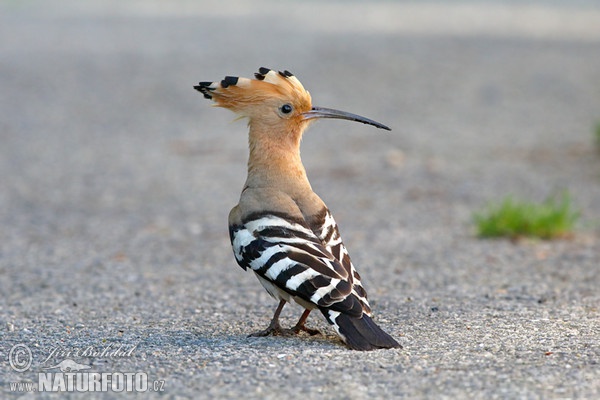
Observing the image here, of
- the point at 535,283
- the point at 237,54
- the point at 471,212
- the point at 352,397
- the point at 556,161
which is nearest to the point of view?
the point at 352,397

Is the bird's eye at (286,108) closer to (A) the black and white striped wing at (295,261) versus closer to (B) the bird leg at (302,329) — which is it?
(A) the black and white striped wing at (295,261)

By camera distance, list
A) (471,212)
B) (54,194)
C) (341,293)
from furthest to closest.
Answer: (54,194)
(471,212)
(341,293)

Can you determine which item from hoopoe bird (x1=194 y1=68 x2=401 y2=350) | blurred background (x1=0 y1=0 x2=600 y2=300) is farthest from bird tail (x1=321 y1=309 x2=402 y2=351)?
blurred background (x1=0 y1=0 x2=600 y2=300)

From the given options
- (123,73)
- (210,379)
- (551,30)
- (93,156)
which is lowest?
(210,379)

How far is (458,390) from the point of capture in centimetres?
355

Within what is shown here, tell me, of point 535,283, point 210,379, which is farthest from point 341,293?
point 535,283

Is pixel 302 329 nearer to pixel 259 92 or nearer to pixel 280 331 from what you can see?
pixel 280 331

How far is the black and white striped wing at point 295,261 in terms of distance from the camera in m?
4.20

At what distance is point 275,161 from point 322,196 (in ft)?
13.9

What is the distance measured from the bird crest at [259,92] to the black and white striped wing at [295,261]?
0.63 m

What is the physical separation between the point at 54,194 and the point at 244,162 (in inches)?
84.0

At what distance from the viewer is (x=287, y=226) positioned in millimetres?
4449

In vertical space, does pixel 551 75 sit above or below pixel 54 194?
above

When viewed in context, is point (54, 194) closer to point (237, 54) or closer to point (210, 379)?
point (210, 379)
